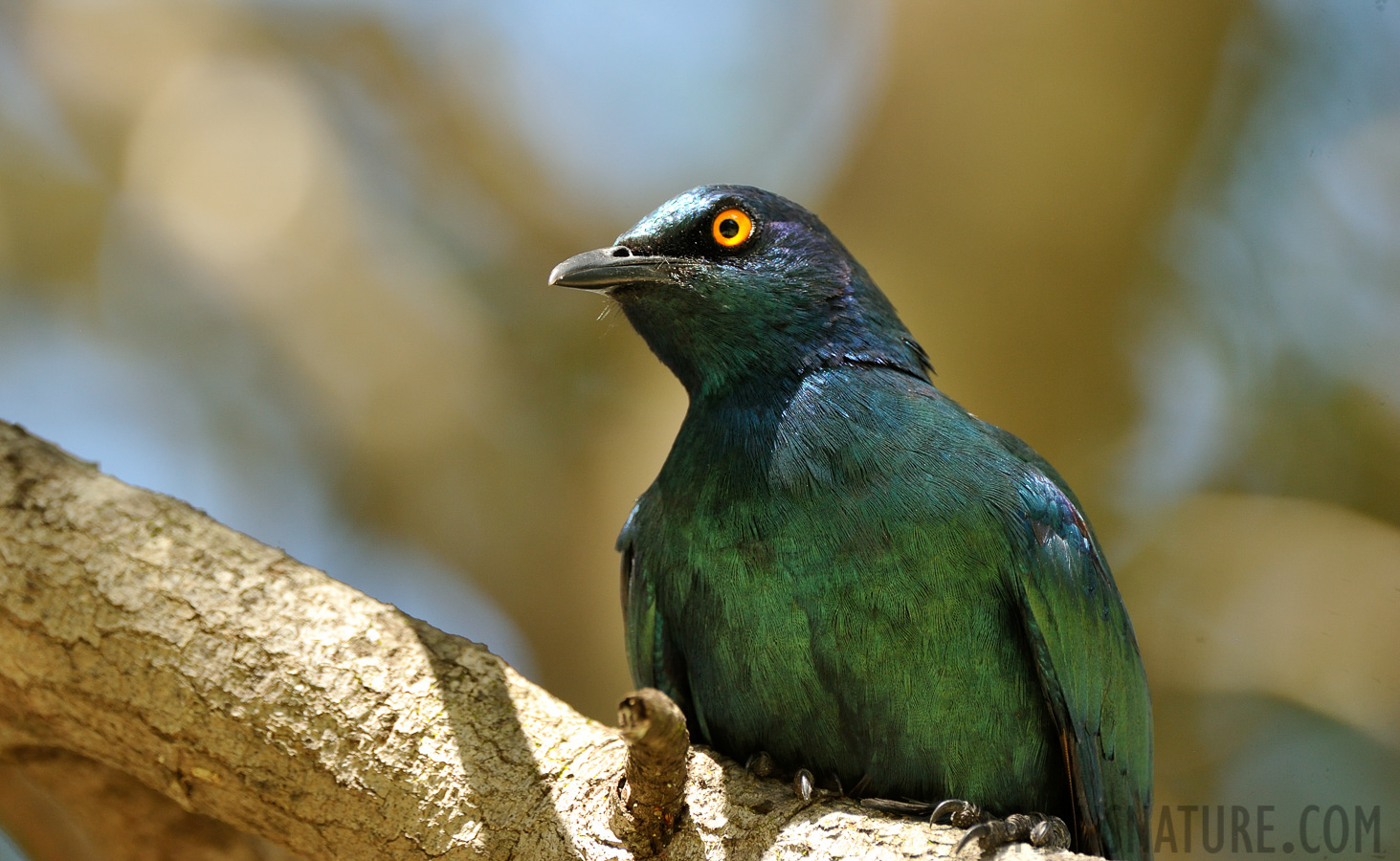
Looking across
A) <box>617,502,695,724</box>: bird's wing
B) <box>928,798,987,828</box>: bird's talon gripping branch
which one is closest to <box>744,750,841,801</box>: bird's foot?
<box>928,798,987,828</box>: bird's talon gripping branch

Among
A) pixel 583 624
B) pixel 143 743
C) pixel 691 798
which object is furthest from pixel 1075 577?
pixel 583 624

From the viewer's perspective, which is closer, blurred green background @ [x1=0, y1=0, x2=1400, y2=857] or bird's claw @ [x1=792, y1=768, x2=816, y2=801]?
bird's claw @ [x1=792, y1=768, x2=816, y2=801]

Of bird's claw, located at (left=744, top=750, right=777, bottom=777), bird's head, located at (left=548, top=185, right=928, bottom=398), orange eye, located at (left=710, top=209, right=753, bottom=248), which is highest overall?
orange eye, located at (left=710, top=209, right=753, bottom=248)

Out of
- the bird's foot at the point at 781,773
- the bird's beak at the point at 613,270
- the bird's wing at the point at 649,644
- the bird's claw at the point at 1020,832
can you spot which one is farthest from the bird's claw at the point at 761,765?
the bird's beak at the point at 613,270

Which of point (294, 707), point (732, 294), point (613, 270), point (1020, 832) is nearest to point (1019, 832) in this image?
point (1020, 832)

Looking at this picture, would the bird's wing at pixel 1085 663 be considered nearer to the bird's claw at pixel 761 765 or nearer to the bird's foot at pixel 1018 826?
the bird's foot at pixel 1018 826

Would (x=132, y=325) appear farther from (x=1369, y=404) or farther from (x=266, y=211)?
(x=1369, y=404)

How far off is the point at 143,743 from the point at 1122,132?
235 inches

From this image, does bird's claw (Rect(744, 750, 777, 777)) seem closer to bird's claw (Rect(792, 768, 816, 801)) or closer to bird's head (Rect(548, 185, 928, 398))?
bird's claw (Rect(792, 768, 816, 801))

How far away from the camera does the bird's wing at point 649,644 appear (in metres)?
4.03

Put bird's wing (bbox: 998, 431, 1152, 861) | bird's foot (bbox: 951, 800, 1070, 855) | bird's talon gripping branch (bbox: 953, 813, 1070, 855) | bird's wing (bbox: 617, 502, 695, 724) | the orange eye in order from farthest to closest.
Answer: the orange eye → bird's wing (bbox: 617, 502, 695, 724) → bird's wing (bbox: 998, 431, 1152, 861) → bird's foot (bbox: 951, 800, 1070, 855) → bird's talon gripping branch (bbox: 953, 813, 1070, 855)

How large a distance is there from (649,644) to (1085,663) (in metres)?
1.59

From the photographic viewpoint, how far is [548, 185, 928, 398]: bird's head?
4102 millimetres

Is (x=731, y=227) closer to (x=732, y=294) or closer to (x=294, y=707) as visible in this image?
(x=732, y=294)
